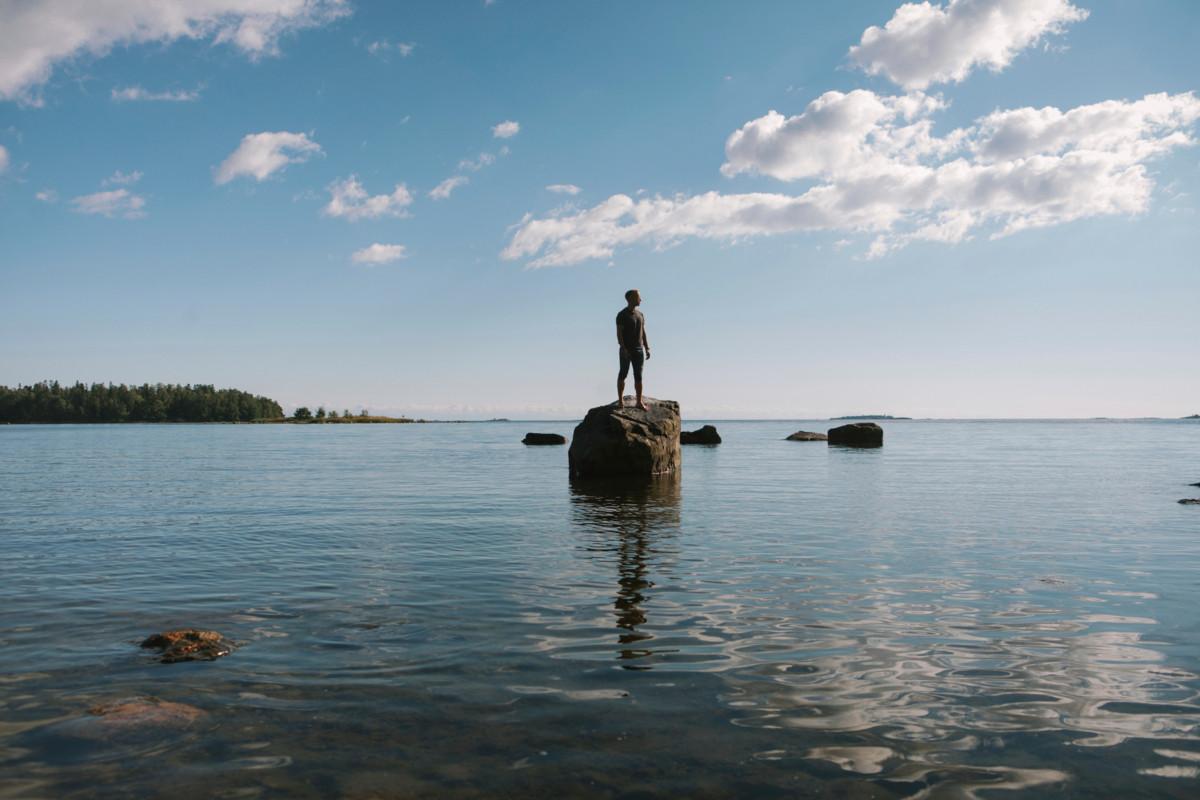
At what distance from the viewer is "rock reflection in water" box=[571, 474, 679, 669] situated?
21.6 ft

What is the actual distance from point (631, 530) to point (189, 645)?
7.81 m

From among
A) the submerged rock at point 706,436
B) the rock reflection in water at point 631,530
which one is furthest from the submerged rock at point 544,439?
the rock reflection in water at point 631,530

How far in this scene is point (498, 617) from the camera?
705cm

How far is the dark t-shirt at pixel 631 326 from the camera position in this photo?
2172cm

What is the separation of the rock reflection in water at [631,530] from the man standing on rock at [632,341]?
3110mm

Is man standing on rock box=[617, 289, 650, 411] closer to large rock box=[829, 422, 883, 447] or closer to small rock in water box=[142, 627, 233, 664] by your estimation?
small rock in water box=[142, 627, 233, 664]

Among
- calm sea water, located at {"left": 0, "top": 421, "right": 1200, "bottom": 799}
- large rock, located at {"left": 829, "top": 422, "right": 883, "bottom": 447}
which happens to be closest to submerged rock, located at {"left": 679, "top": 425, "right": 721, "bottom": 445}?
large rock, located at {"left": 829, "top": 422, "right": 883, "bottom": 447}

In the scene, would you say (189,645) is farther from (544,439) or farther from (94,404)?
(94,404)

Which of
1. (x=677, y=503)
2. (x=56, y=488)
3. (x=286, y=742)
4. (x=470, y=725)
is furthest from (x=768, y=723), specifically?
(x=56, y=488)

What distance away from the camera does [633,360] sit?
2228 centimetres

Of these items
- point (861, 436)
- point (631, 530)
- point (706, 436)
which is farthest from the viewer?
point (706, 436)

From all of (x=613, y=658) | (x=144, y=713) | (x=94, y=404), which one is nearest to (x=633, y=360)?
(x=613, y=658)

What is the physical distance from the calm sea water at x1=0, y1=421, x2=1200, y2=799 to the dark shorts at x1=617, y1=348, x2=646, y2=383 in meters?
8.83

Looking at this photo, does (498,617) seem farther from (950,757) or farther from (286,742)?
(950,757)
